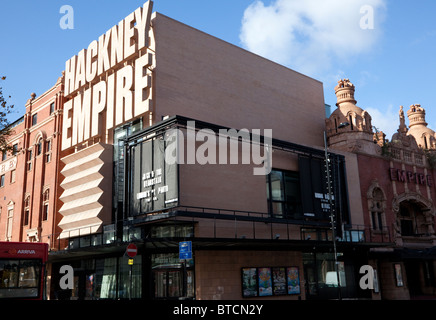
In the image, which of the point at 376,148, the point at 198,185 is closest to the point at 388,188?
the point at 376,148

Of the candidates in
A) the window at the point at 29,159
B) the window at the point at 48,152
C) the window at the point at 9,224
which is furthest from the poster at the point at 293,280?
the window at the point at 9,224

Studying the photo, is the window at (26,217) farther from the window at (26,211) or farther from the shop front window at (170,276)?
the shop front window at (170,276)

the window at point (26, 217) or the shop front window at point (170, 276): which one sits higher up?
the window at point (26, 217)

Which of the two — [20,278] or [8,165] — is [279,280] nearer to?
[20,278]

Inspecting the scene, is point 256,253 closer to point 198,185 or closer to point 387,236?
point 198,185

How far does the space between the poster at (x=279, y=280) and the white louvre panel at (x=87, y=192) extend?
39.8 ft

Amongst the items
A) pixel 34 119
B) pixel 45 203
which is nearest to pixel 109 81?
pixel 45 203

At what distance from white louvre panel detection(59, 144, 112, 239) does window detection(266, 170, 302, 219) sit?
1161 cm

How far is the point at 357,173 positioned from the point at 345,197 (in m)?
3.41

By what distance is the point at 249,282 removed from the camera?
93.2 ft

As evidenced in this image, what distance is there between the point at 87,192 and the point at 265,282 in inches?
557

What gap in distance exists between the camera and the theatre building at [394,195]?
37.6 metres

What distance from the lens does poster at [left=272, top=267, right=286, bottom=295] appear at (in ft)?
96.6
